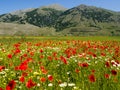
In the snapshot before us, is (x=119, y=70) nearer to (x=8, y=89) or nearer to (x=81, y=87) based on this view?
(x=81, y=87)

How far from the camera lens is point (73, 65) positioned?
10.5 meters

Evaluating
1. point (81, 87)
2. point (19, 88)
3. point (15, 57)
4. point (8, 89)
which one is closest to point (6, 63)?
point (15, 57)

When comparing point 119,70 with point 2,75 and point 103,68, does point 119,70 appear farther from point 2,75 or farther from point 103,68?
point 2,75

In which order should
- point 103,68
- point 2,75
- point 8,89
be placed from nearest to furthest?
point 8,89 → point 2,75 → point 103,68

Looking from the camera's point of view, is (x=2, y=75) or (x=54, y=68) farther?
(x=54, y=68)

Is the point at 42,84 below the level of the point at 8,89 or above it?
below

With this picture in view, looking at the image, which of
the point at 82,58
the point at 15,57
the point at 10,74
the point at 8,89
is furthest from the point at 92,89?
the point at 15,57

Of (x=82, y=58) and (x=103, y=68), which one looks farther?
(x=82, y=58)

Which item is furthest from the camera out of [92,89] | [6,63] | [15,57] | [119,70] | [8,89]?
[15,57]

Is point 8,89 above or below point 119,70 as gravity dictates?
above

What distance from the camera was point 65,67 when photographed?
34.0ft

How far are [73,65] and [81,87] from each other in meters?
3.76

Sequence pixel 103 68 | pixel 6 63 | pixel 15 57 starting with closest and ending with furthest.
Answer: pixel 103 68 → pixel 6 63 → pixel 15 57

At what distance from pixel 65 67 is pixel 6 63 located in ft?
7.61
